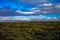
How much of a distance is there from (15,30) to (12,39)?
0.85 meters

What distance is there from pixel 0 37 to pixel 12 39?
3.82 ft

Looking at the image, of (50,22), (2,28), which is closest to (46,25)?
(50,22)

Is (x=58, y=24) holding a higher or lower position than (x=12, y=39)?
higher

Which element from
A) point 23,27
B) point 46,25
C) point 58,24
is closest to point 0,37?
point 23,27

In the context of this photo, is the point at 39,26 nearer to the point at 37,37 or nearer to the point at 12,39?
the point at 37,37

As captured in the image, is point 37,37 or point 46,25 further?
point 46,25

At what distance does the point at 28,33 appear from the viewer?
13.5 metres

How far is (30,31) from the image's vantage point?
13.6 meters

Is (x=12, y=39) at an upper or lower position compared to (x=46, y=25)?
lower

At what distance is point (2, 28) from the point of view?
1372cm

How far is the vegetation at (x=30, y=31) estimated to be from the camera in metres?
13.4

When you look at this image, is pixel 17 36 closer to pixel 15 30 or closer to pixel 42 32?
pixel 15 30

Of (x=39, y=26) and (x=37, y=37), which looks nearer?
(x=37, y=37)

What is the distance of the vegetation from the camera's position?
1342 centimetres
